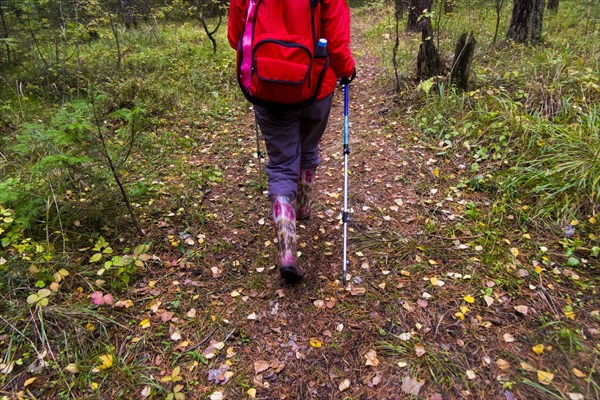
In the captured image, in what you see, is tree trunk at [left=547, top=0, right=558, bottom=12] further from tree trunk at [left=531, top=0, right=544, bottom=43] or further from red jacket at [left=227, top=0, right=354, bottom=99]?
red jacket at [left=227, top=0, right=354, bottom=99]

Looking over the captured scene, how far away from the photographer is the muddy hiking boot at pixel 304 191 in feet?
11.9

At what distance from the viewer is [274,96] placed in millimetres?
2672

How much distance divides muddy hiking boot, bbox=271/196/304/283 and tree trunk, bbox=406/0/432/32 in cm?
774

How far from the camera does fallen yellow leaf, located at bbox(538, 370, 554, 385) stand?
2.30m

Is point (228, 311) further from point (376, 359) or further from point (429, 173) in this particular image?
point (429, 173)

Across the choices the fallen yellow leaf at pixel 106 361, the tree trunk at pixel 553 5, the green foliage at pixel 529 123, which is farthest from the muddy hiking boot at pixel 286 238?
the tree trunk at pixel 553 5

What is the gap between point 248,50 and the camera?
265 centimetres

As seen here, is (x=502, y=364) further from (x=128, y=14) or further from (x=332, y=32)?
(x=128, y=14)

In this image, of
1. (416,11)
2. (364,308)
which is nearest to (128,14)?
(416,11)

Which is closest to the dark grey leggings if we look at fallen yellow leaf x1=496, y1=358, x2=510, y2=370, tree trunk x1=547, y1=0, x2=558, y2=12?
fallen yellow leaf x1=496, y1=358, x2=510, y2=370

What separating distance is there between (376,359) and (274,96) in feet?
6.72

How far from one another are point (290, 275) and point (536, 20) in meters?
7.20

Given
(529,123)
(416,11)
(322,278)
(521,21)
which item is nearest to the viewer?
(322,278)

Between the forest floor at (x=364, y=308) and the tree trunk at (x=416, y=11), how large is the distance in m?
6.35
